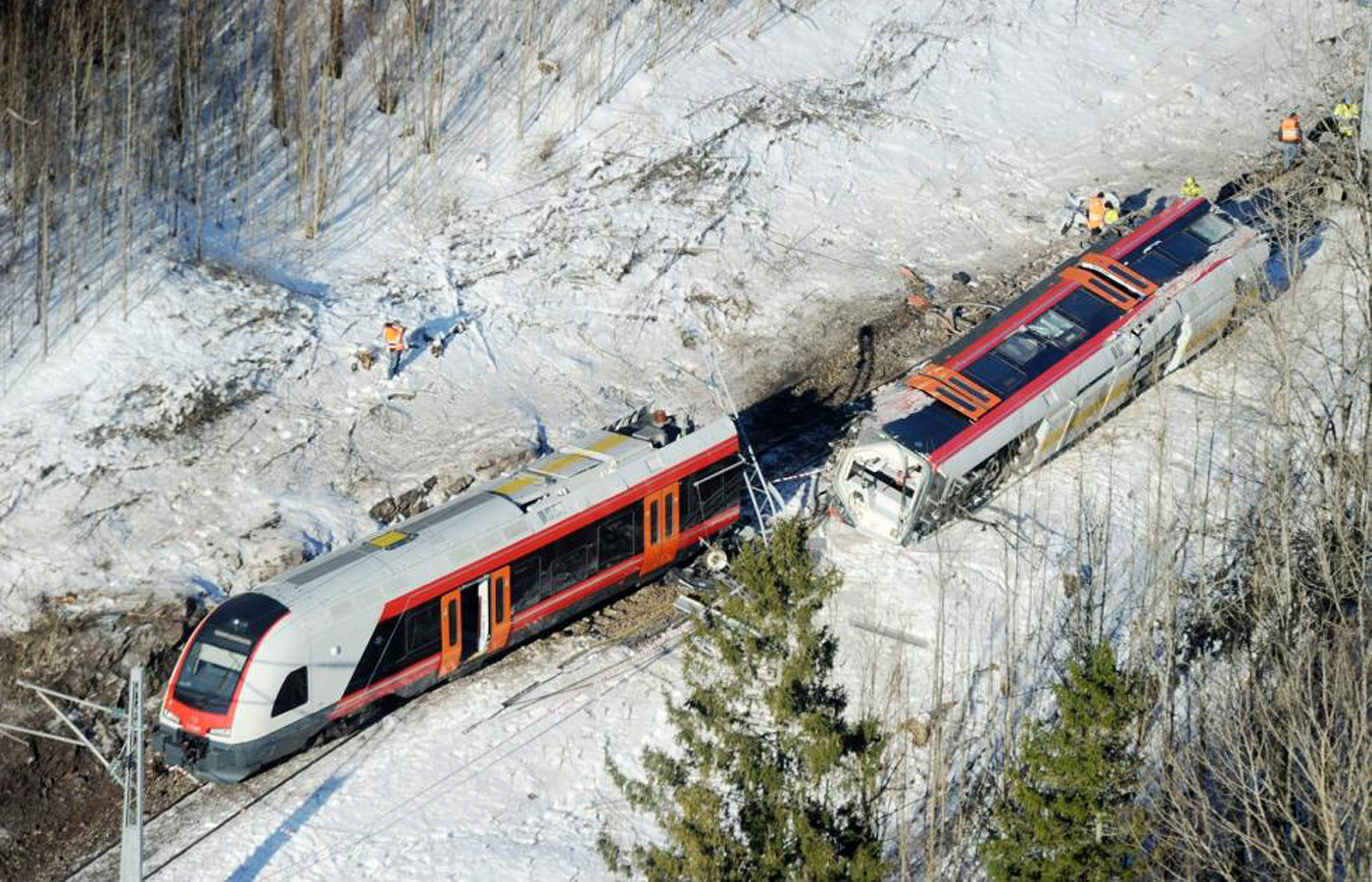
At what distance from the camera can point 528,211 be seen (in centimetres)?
3666

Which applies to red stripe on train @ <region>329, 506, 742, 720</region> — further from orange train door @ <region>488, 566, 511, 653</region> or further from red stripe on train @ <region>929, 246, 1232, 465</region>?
red stripe on train @ <region>929, 246, 1232, 465</region>

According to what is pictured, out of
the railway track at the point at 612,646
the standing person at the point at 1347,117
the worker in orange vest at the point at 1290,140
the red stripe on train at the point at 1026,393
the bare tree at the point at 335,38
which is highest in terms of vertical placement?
the bare tree at the point at 335,38

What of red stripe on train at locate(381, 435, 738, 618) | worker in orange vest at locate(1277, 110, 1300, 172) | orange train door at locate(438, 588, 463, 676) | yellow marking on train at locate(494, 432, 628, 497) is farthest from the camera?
worker in orange vest at locate(1277, 110, 1300, 172)

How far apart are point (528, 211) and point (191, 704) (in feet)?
51.7

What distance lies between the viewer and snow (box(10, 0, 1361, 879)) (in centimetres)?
2569

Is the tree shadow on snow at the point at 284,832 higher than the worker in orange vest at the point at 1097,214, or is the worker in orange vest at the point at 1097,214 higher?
the worker in orange vest at the point at 1097,214

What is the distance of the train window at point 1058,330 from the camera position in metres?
30.1

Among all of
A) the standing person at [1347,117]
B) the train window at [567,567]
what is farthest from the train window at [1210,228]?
the train window at [567,567]

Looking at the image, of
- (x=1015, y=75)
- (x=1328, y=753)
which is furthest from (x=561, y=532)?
(x=1015, y=75)

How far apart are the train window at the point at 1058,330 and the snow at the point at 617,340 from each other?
2178mm

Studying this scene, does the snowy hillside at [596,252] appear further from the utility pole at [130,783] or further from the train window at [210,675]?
the utility pole at [130,783]

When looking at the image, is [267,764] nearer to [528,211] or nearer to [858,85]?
[528,211]

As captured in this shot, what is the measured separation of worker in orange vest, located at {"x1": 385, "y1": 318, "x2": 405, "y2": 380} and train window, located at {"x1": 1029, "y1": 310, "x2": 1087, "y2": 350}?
36.7 feet

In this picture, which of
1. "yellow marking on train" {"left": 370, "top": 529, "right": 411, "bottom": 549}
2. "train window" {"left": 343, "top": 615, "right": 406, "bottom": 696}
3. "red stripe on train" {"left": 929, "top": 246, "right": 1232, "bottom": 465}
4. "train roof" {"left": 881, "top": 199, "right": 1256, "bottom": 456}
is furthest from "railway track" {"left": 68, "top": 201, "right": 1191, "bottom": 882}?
"red stripe on train" {"left": 929, "top": 246, "right": 1232, "bottom": 465}
